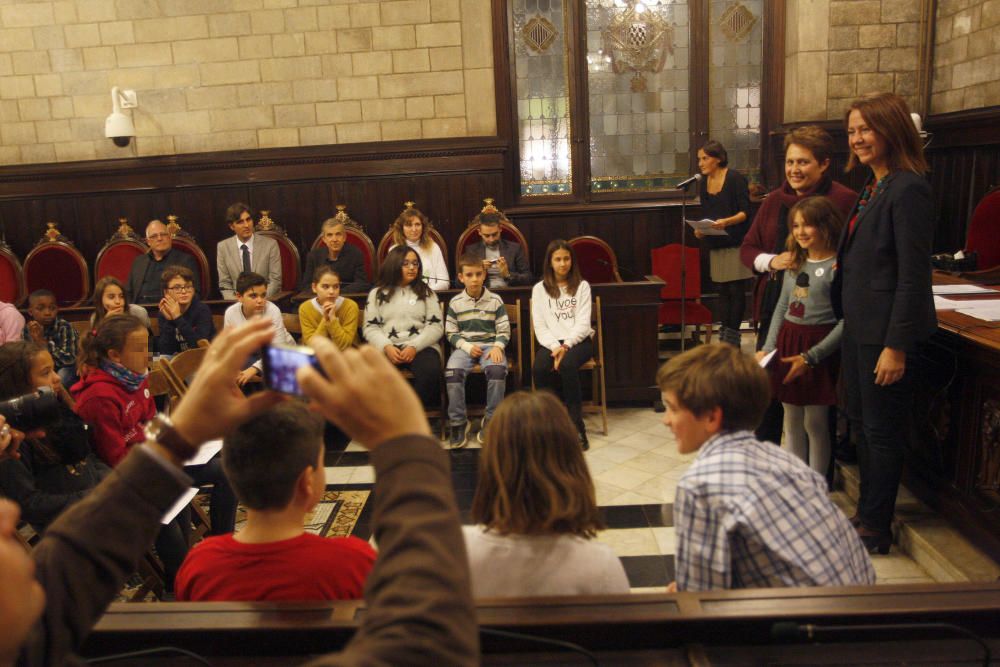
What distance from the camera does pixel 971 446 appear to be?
2.78 m

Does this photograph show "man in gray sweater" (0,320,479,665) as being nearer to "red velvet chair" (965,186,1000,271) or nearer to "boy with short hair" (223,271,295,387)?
"boy with short hair" (223,271,295,387)

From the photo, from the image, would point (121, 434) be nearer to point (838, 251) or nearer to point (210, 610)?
point (210, 610)

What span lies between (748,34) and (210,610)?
6.59 m

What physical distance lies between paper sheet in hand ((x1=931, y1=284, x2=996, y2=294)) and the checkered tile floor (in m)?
1.05

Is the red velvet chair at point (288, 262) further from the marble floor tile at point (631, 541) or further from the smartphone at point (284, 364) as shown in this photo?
the smartphone at point (284, 364)

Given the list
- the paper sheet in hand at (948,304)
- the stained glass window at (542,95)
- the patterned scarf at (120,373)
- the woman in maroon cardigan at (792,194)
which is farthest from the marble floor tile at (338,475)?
the stained glass window at (542,95)

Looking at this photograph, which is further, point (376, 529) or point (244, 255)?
point (244, 255)

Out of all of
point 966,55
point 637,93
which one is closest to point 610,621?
point 966,55

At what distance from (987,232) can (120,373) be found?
490 centimetres

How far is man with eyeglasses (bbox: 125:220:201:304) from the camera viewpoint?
5.60 meters

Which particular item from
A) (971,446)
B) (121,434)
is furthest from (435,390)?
(971,446)

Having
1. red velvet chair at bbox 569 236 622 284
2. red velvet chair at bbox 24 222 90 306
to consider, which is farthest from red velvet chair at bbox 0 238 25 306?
red velvet chair at bbox 569 236 622 284

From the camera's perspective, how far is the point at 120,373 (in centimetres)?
281

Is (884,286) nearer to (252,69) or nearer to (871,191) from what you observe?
(871,191)
